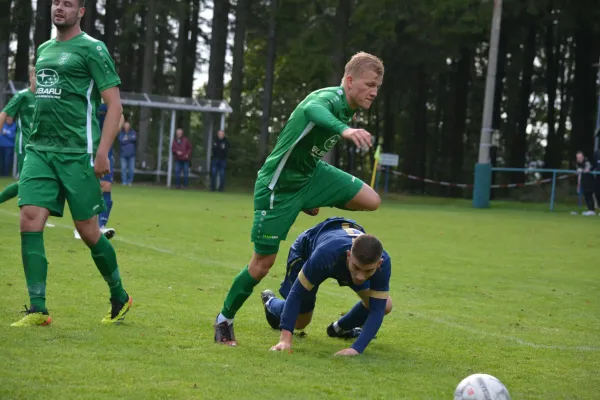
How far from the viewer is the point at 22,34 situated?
39375 mm

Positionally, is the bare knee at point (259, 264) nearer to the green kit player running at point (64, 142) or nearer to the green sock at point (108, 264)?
the green sock at point (108, 264)

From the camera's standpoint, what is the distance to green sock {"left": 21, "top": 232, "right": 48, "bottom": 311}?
693 cm

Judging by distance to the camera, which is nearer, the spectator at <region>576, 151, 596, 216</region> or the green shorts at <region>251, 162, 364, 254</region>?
the green shorts at <region>251, 162, 364, 254</region>

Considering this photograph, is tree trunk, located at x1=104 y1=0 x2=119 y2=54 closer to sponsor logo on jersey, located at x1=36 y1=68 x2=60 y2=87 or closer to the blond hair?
sponsor logo on jersey, located at x1=36 y1=68 x2=60 y2=87

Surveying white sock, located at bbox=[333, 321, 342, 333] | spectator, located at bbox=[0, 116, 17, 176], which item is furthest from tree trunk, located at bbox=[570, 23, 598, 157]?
white sock, located at bbox=[333, 321, 342, 333]

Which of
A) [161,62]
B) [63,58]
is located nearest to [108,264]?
[63,58]

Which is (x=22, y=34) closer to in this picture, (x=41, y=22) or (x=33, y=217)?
(x=41, y=22)

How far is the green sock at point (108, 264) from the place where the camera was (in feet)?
23.5

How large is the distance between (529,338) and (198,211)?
1343 centimetres

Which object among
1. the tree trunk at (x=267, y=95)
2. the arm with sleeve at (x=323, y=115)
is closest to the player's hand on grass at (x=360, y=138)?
Answer: the arm with sleeve at (x=323, y=115)

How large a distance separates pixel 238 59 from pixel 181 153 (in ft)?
23.9

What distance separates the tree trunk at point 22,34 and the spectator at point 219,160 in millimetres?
9418

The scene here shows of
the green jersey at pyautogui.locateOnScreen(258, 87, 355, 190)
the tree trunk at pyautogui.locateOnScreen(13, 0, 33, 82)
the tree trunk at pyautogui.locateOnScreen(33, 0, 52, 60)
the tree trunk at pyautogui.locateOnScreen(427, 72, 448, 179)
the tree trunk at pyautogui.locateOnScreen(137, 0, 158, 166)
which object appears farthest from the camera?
the tree trunk at pyautogui.locateOnScreen(427, 72, 448, 179)

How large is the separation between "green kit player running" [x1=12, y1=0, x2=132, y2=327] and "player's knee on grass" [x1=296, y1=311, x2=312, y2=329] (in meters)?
1.63
